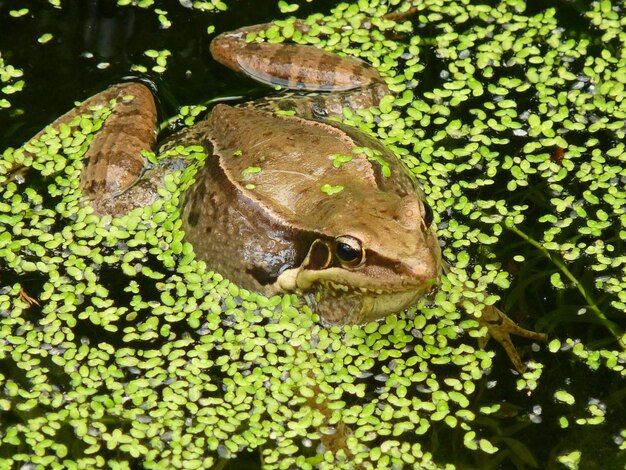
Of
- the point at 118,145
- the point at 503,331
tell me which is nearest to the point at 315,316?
the point at 503,331

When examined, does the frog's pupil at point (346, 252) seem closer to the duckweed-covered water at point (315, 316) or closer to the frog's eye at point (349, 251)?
the frog's eye at point (349, 251)

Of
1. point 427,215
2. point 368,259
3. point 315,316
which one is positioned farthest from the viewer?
point 315,316

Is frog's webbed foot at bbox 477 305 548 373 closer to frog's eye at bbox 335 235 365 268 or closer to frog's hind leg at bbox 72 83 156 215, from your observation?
frog's eye at bbox 335 235 365 268

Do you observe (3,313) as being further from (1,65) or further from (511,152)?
(511,152)

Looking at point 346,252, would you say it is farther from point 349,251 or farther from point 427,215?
point 427,215

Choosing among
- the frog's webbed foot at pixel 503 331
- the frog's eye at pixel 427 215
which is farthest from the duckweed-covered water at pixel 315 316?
the frog's eye at pixel 427 215

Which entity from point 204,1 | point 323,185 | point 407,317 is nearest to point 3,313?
point 323,185
